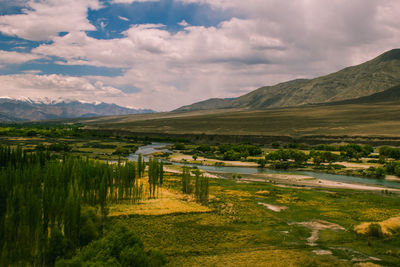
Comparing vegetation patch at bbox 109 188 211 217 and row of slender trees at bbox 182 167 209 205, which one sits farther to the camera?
row of slender trees at bbox 182 167 209 205

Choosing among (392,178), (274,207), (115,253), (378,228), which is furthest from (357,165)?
(115,253)

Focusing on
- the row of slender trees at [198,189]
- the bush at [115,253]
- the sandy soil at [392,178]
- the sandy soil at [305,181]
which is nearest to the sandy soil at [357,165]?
the sandy soil at [392,178]

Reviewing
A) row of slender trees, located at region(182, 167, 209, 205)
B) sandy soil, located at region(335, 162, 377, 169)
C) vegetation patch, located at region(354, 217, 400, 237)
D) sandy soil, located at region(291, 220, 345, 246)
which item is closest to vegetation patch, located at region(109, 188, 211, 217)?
row of slender trees, located at region(182, 167, 209, 205)

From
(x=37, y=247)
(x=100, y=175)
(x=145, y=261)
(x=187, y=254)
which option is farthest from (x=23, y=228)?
(x=100, y=175)

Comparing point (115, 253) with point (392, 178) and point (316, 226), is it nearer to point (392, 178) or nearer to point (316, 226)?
point (316, 226)

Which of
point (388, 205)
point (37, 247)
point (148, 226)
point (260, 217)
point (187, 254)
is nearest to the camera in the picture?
point (37, 247)

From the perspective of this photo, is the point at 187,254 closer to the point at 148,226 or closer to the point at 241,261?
the point at 241,261

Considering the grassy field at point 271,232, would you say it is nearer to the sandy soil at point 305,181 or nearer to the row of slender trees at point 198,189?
the row of slender trees at point 198,189

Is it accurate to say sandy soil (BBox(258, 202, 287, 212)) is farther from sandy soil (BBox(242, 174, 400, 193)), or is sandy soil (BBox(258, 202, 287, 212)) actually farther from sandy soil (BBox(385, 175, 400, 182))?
sandy soil (BBox(385, 175, 400, 182))
